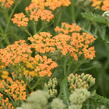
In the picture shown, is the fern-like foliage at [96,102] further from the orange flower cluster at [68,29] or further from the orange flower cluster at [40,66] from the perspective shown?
the orange flower cluster at [68,29]

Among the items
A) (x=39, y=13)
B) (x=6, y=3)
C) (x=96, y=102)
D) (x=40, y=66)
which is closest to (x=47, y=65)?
(x=40, y=66)

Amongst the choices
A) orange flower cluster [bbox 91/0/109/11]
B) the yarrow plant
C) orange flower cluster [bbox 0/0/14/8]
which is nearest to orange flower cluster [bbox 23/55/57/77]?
the yarrow plant

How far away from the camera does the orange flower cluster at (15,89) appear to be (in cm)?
254

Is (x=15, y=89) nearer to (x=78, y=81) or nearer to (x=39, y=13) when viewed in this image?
(x=78, y=81)

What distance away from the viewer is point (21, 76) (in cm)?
269

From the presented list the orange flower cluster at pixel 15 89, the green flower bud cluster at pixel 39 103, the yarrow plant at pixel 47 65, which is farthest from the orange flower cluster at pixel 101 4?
the green flower bud cluster at pixel 39 103

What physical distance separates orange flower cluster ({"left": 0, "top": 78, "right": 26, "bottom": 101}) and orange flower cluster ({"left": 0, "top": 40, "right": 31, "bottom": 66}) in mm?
136

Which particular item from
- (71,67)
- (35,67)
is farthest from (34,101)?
(71,67)

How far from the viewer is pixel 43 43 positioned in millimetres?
2760

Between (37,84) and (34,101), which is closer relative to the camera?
(34,101)

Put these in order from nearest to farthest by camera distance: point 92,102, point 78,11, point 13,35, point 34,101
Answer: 1. point 34,101
2. point 92,102
3. point 13,35
4. point 78,11

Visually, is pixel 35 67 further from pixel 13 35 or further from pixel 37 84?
pixel 13 35

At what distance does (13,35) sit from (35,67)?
0.70 m

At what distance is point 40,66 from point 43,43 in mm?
218
